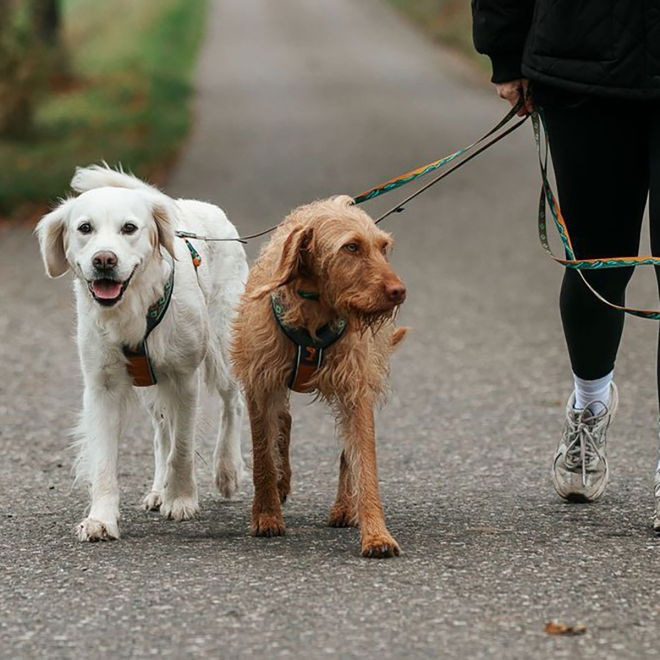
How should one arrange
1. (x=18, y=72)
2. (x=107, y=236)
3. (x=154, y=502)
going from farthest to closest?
(x=18, y=72), (x=154, y=502), (x=107, y=236)

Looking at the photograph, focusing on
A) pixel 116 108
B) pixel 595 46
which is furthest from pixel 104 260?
pixel 116 108

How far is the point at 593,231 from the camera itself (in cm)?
511

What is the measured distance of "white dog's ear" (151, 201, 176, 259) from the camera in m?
5.16

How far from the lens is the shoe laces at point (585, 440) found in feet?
17.8

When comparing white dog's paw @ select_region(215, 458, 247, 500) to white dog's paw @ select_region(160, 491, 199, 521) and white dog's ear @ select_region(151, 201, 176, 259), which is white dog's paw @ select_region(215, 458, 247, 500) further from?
white dog's ear @ select_region(151, 201, 176, 259)

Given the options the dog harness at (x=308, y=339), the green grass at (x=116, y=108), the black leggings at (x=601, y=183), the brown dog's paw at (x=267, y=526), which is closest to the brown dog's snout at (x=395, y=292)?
the dog harness at (x=308, y=339)

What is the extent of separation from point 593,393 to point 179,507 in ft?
5.71

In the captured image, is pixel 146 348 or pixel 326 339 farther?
pixel 146 348

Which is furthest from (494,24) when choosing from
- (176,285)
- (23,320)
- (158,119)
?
(158,119)

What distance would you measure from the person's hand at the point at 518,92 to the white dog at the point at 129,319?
4.51 ft

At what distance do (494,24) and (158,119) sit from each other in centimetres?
1685

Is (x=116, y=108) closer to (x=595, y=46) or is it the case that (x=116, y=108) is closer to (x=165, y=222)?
(x=165, y=222)

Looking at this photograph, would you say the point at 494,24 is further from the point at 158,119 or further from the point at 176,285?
the point at 158,119

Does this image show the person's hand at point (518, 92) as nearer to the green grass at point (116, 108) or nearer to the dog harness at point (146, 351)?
the dog harness at point (146, 351)
